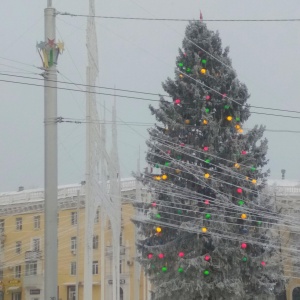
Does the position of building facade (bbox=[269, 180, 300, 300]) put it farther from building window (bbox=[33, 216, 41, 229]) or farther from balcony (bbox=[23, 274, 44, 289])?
balcony (bbox=[23, 274, 44, 289])

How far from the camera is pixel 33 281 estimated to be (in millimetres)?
57844

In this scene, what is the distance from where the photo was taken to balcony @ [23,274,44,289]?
189 feet

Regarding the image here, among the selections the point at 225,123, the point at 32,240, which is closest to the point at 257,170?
the point at 225,123

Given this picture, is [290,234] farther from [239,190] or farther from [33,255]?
[33,255]

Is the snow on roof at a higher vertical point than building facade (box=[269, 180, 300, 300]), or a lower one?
higher

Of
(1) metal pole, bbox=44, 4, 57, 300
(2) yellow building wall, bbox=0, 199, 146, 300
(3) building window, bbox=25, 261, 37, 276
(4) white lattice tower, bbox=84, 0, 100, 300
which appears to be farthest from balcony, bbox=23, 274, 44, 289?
(1) metal pole, bbox=44, 4, 57, 300

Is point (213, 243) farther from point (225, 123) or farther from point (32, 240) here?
point (32, 240)

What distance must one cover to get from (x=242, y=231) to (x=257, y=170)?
5.66 feet

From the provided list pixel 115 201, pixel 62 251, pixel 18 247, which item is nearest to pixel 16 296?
pixel 18 247

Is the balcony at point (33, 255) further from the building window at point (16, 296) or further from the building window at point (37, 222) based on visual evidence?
the building window at point (16, 296)

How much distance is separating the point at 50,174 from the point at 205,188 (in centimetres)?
1076

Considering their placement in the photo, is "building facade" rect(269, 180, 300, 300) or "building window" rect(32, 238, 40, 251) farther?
"building window" rect(32, 238, 40, 251)

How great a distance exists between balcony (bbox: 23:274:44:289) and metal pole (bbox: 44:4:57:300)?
46.9 m

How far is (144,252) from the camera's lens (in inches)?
894
